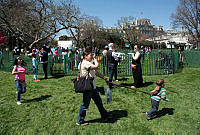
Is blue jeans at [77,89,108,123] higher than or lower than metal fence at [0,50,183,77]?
lower

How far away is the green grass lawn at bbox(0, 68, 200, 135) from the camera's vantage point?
3.94m

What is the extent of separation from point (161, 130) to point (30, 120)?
313cm

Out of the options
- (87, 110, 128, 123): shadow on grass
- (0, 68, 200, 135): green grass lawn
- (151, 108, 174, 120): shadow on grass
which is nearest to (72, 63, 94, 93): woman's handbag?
(0, 68, 200, 135): green grass lawn

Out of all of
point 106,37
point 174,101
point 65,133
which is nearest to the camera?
point 65,133

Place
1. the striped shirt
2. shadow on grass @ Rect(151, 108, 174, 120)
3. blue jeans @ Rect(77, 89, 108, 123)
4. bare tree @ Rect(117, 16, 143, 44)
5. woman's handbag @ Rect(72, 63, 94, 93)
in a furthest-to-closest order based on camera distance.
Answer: bare tree @ Rect(117, 16, 143, 44)
shadow on grass @ Rect(151, 108, 174, 120)
the striped shirt
blue jeans @ Rect(77, 89, 108, 123)
woman's handbag @ Rect(72, 63, 94, 93)

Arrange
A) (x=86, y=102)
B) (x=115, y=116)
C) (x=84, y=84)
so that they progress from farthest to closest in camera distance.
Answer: (x=115, y=116)
(x=86, y=102)
(x=84, y=84)

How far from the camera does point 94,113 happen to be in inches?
189

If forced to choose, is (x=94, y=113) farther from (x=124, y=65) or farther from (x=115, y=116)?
(x=124, y=65)

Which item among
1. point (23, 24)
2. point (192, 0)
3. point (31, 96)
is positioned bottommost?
point (31, 96)

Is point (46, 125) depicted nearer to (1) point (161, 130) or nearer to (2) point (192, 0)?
(1) point (161, 130)

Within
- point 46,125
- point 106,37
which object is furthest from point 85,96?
point 106,37

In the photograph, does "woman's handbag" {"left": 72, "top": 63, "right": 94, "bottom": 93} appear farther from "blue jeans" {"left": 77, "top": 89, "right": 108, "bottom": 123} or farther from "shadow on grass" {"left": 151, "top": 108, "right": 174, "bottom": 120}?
"shadow on grass" {"left": 151, "top": 108, "right": 174, "bottom": 120}

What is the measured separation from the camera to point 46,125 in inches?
163

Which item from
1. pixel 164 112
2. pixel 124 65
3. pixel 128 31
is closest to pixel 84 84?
pixel 164 112
